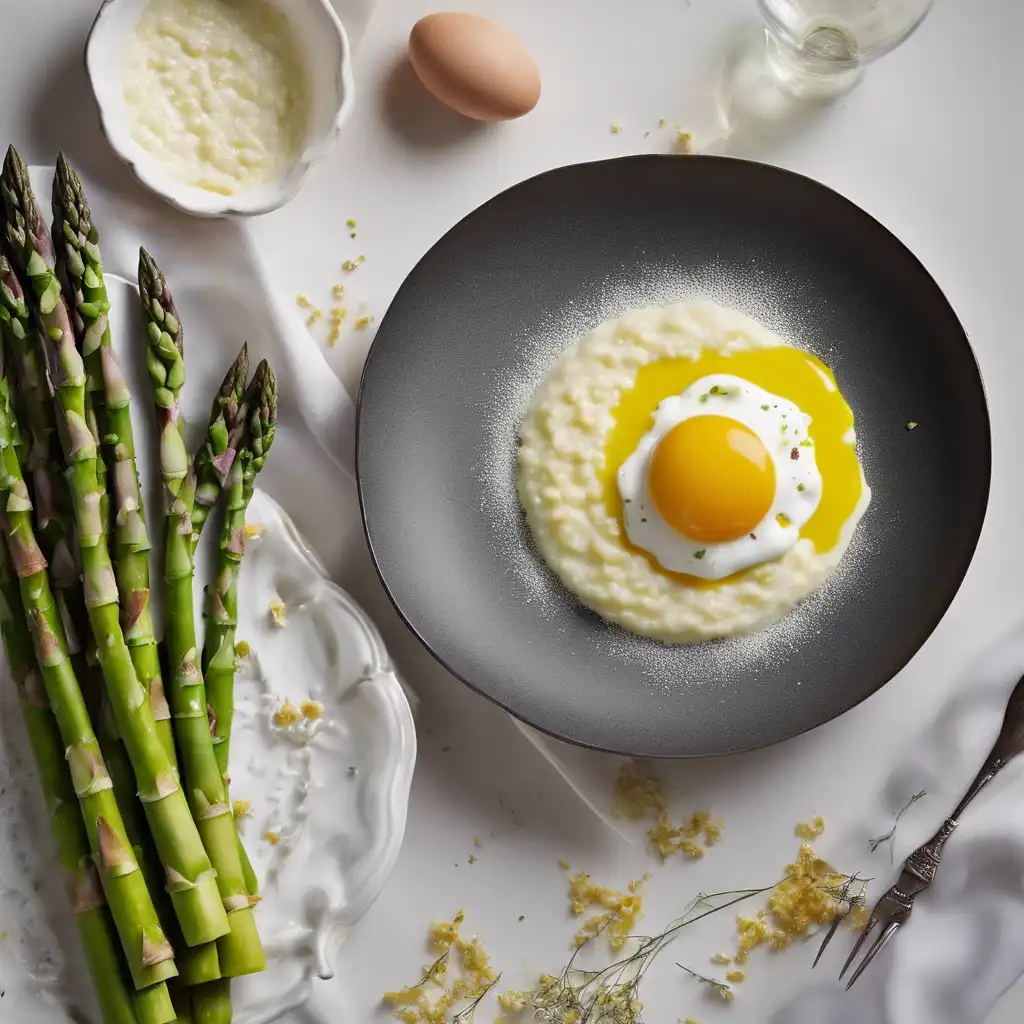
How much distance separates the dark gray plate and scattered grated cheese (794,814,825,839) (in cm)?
35

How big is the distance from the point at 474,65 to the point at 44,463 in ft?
4.54

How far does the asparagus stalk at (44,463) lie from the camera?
7.93 feet

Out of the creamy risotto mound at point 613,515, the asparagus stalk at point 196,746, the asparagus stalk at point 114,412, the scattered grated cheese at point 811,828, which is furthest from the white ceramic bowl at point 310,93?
the scattered grated cheese at point 811,828

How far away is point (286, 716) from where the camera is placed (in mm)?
2557

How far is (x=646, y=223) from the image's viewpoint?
2.71 metres

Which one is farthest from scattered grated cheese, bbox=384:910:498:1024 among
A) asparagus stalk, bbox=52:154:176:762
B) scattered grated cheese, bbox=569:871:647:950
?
asparagus stalk, bbox=52:154:176:762

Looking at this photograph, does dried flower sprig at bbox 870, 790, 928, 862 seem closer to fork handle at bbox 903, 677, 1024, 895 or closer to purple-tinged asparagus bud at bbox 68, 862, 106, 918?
fork handle at bbox 903, 677, 1024, 895

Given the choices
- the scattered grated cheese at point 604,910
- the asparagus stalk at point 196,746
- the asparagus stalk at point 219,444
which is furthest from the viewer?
the scattered grated cheese at point 604,910

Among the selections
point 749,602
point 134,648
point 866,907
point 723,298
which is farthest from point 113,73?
point 866,907

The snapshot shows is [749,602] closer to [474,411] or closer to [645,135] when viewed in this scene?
[474,411]

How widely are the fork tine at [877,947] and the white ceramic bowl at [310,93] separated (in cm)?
231

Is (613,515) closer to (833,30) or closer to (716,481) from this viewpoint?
(716,481)

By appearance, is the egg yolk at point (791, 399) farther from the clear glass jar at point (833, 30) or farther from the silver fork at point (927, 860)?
the clear glass jar at point (833, 30)

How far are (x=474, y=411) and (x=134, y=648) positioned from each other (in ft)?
3.17
